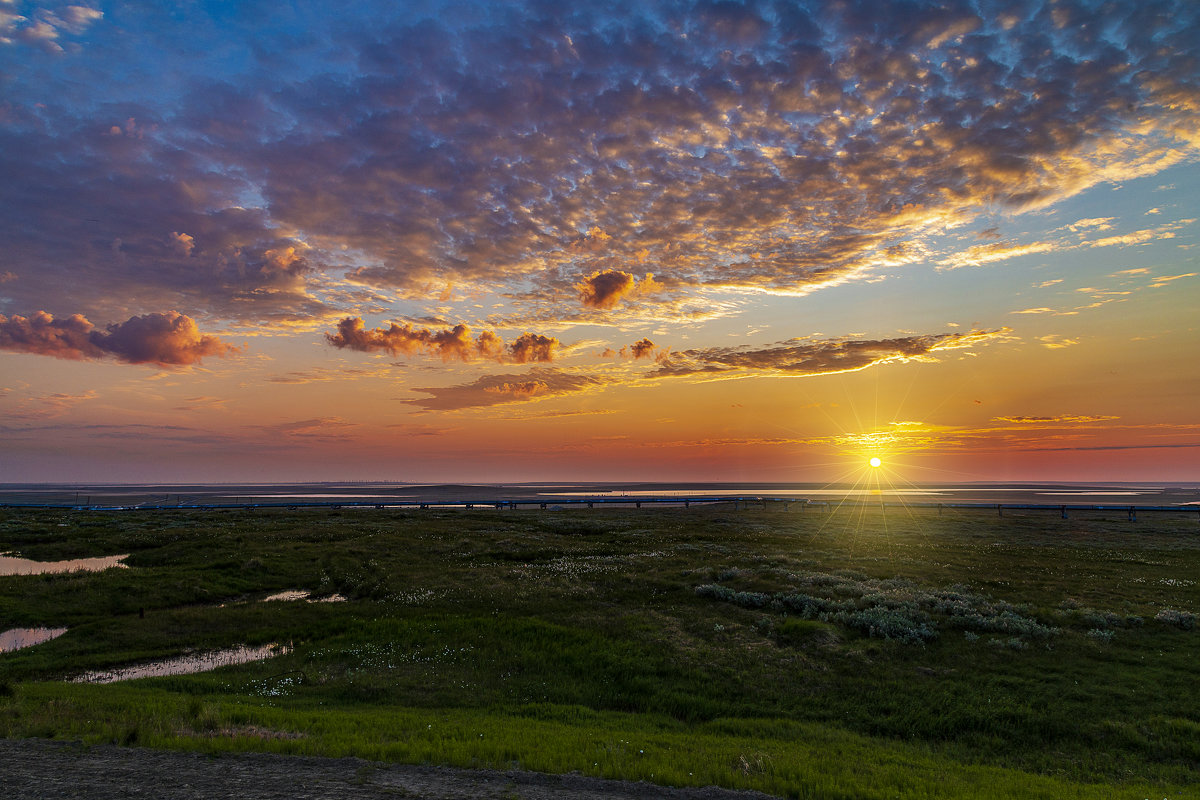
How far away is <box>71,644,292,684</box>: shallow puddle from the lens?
66.0 ft

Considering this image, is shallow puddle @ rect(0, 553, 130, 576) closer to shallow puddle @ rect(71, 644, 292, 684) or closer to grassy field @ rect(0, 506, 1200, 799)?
grassy field @ rect(0, 506, 1200, 799)

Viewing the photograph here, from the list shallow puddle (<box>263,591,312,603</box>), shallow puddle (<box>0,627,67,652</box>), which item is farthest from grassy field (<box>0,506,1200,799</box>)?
shallow puddle (<box>263,591,312,603</box>)

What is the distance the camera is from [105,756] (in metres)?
10.6

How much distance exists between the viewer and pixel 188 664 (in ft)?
71.3

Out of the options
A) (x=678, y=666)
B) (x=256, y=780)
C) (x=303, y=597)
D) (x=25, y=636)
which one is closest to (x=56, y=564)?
(x=25, y=636)

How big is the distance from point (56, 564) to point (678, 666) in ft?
175

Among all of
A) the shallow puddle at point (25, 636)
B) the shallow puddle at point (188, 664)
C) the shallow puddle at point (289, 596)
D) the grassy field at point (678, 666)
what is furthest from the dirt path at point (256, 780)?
the shallow puddle at point (289, 596)

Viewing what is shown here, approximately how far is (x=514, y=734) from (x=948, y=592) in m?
23.9

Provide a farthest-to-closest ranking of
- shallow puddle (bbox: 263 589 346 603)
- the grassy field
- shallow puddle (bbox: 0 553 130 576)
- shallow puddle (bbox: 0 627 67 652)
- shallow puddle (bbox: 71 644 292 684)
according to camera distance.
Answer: shallow puddle (bbox: 0 553 130 576) < shallow puddle (bbox: 263 589 346 603) < shallow puddle (bbox: 0 627 67 652) < shallow puddle (bbox: 71 644 292 684) < the grassy field

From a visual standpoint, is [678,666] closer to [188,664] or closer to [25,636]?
[188,664]

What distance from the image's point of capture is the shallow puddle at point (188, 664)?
20.1 m

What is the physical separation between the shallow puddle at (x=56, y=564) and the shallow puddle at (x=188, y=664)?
25061 mm

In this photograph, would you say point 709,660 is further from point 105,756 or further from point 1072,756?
point 105,756

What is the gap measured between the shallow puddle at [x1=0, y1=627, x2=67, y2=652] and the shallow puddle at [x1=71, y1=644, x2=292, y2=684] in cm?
649
